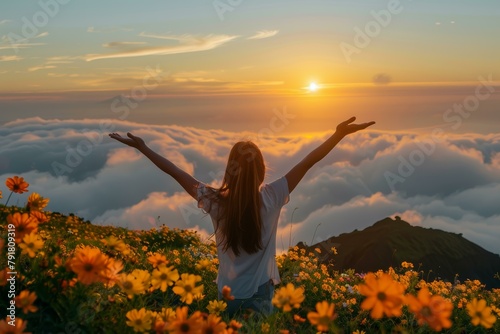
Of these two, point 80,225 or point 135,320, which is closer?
point 135,320

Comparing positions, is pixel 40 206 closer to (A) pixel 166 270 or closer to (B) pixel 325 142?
(A) pixel 166 270

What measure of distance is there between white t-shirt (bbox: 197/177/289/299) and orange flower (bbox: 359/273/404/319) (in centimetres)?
283

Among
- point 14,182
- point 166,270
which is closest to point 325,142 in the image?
point 166,270

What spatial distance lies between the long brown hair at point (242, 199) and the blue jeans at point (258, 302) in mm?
453

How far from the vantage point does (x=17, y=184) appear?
4402 mm

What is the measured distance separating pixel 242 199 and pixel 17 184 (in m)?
1.90

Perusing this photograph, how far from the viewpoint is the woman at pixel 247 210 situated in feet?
16.3

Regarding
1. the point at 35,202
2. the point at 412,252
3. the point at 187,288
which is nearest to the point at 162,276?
the point at 187,288

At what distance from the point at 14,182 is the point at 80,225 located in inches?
355

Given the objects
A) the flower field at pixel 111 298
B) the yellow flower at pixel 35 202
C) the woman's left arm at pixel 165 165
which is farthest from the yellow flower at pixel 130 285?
the woman's left arm at pixel 165 165

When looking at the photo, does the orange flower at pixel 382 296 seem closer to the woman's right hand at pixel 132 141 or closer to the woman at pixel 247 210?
the woman at pixel 247 210

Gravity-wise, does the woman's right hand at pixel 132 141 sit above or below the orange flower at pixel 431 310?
below

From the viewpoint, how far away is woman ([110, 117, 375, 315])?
4977 mm

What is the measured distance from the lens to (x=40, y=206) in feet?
13.5
